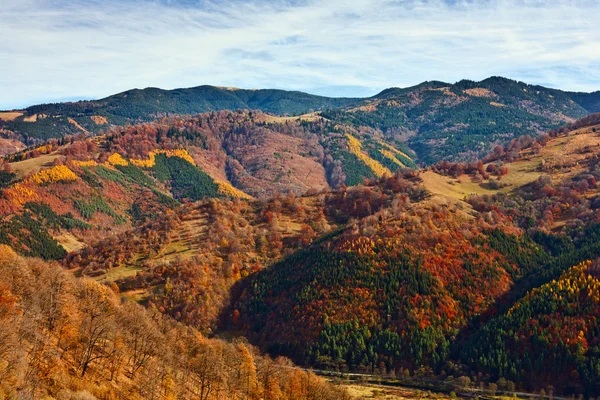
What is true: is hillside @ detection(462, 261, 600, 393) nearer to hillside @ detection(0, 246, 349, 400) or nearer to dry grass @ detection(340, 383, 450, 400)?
dry grass @ detection(340, 383, 450, 400)

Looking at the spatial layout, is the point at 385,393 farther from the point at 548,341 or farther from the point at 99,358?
the point at 99,358

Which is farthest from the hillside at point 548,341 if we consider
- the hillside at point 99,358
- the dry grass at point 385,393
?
the hillside at point 99,358

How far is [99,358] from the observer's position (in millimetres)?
100875

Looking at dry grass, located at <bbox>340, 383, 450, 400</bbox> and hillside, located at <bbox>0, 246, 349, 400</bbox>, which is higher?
hillside, located at <bbox>0, 246, 349, 400</bbox>

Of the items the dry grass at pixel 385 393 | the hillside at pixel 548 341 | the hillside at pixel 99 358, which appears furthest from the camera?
the hillside at pixel 548 341

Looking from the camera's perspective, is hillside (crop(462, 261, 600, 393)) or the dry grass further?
hillside (crop(462, 261, 600, 393))

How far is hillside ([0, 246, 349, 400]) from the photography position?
79.9m

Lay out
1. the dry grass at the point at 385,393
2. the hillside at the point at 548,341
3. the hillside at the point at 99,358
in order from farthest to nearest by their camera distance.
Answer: the hillside at the point at 548,341 < the dry grass at the point at 385,393 < the hillside at the point at 99,358

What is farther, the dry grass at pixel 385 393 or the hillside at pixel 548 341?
the hillside at pixel 548 341

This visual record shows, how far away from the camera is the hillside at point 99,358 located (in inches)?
3145

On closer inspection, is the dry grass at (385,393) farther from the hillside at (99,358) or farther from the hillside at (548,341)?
the hillside at (548,341)

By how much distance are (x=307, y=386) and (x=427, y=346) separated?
239ft

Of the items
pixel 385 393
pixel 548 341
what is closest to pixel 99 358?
pixel 385 393

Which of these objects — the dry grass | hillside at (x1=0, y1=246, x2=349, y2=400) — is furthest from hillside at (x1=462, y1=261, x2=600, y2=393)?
hillside at (x1=0, y1=246, x2=349, y2=400)
